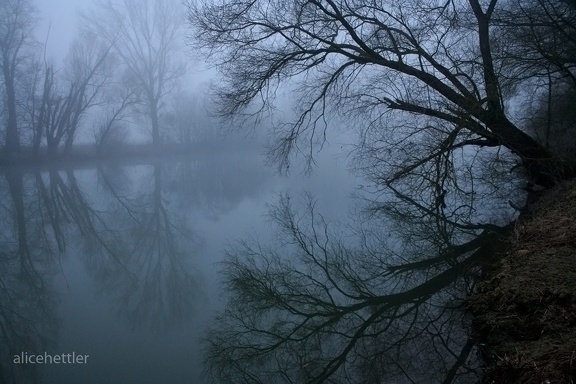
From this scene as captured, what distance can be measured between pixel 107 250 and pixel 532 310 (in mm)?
5729

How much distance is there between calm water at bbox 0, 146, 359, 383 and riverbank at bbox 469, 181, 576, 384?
225cm

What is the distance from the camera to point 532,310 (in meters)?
3.53

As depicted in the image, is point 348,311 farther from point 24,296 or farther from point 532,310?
point 24,296

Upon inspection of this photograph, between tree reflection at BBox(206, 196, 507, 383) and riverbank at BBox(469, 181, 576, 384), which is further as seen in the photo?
tree reflection at BBox(206, 196, 507, 383)

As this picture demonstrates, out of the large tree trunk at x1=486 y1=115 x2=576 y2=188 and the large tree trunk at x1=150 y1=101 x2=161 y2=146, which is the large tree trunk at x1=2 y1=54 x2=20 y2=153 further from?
the large tree trunk at x1=486 y1=115 x2=576 y2=188

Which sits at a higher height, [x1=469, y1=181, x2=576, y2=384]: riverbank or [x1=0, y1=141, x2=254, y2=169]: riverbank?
[x1=0, y1=141, x2=254, y2=169]: riverbank

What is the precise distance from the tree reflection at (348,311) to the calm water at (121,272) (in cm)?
39

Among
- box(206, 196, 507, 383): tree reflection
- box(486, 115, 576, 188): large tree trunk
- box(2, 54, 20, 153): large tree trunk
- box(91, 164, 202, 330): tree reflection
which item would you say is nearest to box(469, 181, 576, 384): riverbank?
box(206, 196, 507, 383): tree reflection

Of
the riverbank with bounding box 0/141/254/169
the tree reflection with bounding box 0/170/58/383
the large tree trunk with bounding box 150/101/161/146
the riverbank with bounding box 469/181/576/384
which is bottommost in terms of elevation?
the riverbank with bounding box 469/181/576/384

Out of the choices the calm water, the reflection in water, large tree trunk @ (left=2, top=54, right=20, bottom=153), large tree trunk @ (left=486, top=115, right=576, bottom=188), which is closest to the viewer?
the calm water

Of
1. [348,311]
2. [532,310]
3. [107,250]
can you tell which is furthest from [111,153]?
[532,310]

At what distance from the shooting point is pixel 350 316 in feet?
14.6

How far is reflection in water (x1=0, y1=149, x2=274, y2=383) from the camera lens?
448 cm

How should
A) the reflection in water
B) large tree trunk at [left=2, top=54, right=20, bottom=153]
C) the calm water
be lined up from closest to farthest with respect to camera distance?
the calm water → the reflection in water → large tree trunk at [left=2, top=54, right=20, bottom=153]
